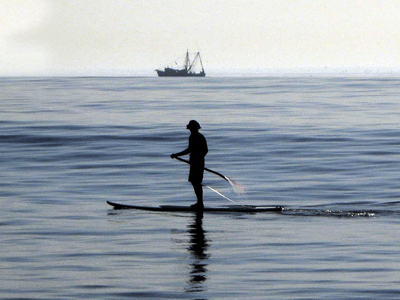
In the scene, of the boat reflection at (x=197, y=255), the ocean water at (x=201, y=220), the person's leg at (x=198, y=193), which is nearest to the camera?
the boat reflection at (x=197, y=255)

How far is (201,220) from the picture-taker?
21438mm

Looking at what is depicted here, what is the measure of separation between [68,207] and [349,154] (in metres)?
Result: 22.0

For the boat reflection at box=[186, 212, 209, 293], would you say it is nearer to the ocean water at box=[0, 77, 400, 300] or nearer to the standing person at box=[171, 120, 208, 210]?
the ocean water at box=[0, 77, 400, 300]

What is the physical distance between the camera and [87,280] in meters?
14.5

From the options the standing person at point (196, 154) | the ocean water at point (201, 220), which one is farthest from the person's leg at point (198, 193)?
the ocean water at point (201, 220)

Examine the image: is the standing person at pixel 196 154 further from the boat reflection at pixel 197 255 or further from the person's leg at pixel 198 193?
the boat reflection at pixel 197 255

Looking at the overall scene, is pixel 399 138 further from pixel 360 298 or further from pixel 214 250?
pixel 360 298

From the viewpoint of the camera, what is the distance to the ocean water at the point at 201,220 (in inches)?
562

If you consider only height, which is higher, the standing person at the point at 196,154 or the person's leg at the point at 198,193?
the standing person at the point at 196,154

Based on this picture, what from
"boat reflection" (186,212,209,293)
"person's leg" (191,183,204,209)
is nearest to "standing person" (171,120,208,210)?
"person's leg" (191,183,204,209)

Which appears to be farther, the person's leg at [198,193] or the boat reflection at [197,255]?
the person's leg at [198,193]

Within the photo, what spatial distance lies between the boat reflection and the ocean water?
4 cm

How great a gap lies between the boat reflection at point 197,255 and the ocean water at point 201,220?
37 mm

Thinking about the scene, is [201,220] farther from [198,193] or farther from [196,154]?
[196,154]
